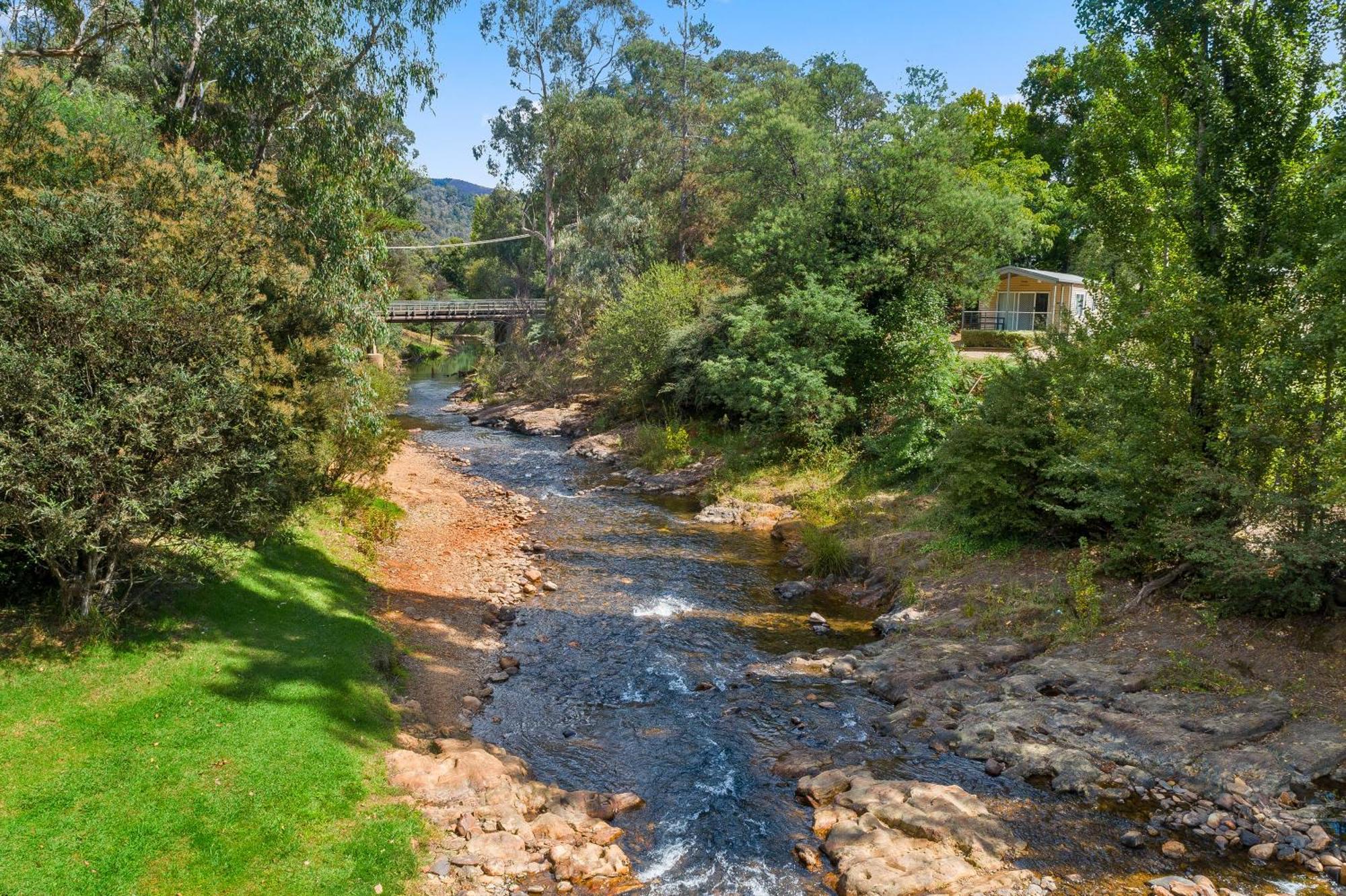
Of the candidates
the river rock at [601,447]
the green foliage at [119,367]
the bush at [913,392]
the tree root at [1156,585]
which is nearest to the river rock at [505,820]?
the green foliage at [119,367]

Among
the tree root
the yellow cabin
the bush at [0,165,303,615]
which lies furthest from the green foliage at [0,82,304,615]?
the yellow cabin

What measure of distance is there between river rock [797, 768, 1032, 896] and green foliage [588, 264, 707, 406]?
947 inches

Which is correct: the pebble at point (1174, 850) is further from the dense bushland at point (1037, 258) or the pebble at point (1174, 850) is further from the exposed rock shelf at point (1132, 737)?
the dense bushland at point (1037, 258)

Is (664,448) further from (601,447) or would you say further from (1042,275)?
(1042,275)

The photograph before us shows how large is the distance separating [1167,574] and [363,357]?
15.8 meters

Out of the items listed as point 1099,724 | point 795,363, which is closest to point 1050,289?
point 795,363

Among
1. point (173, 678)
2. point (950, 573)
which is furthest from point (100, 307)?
point (950, 573)

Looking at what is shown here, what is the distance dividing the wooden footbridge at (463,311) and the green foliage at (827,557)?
3686cm

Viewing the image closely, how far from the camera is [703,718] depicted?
12.2 m

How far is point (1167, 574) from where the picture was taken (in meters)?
13.5

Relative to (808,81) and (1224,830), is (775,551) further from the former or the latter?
(808,81)

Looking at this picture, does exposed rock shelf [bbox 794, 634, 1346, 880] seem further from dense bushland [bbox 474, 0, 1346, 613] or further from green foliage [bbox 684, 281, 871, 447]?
green foliage [bbox 684, 281, 871, 447]

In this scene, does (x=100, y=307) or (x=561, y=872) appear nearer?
(x=561, y=872)

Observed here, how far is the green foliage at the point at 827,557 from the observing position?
18.6 meters
